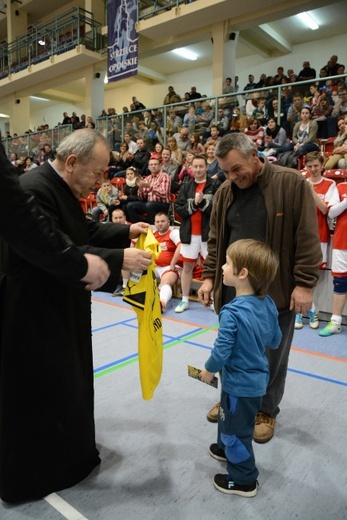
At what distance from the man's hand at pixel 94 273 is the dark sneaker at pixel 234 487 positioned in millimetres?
1282

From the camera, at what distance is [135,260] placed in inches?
78.3

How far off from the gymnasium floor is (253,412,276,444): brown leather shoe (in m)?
0.04

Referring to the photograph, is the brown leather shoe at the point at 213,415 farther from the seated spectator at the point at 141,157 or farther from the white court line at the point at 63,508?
the seated spectator at the point at 141,157

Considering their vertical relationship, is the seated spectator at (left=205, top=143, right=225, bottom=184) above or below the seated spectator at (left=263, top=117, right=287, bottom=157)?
below

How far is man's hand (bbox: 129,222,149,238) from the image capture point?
244cm

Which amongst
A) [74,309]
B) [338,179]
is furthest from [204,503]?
[338,179]

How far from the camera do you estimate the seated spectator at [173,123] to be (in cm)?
1039

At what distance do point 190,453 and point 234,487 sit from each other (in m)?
0.42

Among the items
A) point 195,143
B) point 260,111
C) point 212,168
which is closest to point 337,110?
point 260,111

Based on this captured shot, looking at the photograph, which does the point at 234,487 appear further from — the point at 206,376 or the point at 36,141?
the point at 36,141

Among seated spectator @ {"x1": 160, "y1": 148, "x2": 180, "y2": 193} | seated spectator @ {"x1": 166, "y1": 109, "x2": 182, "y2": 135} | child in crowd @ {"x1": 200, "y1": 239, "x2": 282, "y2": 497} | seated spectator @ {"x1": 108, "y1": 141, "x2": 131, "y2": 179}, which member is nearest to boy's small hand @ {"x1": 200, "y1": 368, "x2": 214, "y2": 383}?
child in crowd @ {"x1": 200, "y1": 239, "x2": 282, "y2": 497}

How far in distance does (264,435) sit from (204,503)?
0.71 metres

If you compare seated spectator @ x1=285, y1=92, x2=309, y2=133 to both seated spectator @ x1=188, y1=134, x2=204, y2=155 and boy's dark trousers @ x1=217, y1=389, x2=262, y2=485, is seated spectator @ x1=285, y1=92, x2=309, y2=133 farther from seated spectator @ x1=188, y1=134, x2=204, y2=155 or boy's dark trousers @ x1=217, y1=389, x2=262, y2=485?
boy's dark trousers @ x1=217, y1=389, x2=262, y2=485

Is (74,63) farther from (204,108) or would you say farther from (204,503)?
(204,503)
